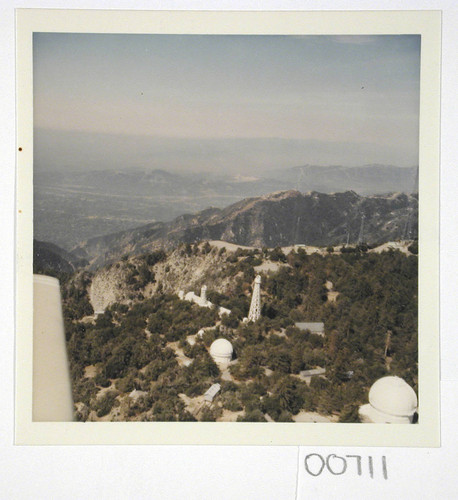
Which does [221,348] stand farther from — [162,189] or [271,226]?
[162,189]

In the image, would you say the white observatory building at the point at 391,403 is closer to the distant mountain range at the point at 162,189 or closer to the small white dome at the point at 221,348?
the small white dome at the point at 221,348

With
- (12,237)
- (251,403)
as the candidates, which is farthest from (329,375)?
(12,237)

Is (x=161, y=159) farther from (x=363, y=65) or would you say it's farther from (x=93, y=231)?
(x=363, y=65)
